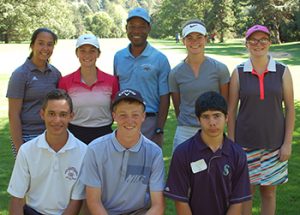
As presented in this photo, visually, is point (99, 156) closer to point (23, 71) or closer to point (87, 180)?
point (87, 180)

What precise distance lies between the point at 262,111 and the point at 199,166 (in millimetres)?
1016

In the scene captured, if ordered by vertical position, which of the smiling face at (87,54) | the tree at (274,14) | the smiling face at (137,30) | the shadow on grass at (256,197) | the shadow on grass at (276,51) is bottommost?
the shadow on grass at (256,197)

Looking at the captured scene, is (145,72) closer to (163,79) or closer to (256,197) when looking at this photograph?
(163,79)

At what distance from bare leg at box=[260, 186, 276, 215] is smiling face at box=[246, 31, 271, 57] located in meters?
1.34

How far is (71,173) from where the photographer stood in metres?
3.60

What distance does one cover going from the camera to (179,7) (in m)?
84.2

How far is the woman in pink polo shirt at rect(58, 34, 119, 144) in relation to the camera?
4.28m

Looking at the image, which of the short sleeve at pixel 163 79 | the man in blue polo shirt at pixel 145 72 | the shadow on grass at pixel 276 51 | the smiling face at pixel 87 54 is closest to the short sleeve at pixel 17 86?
the smiling face at pixel 87 54

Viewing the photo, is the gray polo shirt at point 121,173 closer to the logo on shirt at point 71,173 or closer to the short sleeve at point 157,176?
the short sleeve at point 157,176

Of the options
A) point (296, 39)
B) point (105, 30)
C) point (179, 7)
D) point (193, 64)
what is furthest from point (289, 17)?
point (105, 30)

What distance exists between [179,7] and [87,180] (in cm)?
8338

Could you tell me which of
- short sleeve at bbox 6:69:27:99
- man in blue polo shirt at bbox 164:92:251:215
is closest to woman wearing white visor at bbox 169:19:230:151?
man in blue polo shirt at bbox 164:92:251:215

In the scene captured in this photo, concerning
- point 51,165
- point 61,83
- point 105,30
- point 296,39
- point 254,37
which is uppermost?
point 105,30

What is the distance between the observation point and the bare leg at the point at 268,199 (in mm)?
4348
